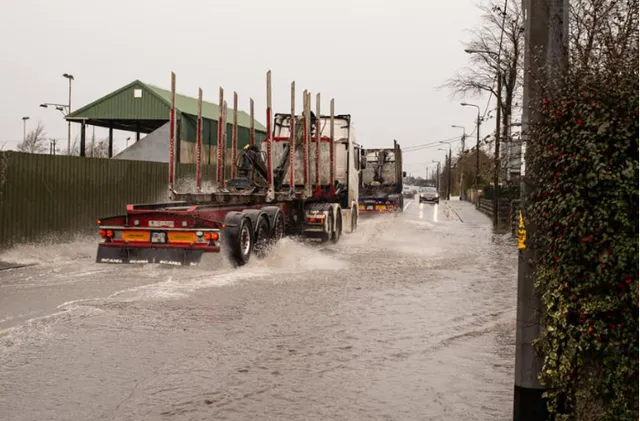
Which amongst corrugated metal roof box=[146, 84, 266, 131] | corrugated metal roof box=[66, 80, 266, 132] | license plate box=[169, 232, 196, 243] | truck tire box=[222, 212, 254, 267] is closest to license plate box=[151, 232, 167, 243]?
license plate box=[169, 232, 196, 243]

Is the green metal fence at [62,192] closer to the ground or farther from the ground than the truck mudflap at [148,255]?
farther from the ground

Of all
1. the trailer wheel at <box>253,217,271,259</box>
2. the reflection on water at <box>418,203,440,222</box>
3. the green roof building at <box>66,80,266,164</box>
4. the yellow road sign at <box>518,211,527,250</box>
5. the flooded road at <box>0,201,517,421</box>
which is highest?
the green roof building at <box>66,80,266,164</box>

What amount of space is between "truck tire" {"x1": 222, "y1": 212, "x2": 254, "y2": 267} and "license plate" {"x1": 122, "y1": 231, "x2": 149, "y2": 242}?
4.71ft

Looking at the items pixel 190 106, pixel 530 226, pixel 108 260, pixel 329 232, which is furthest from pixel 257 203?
pixel 190 106

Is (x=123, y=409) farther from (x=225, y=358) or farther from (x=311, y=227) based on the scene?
(x=311, y=227)

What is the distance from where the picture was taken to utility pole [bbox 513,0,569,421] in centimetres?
443

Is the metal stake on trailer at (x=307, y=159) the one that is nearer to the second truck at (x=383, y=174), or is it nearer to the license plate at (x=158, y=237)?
the license plate at (x=158, y=237)

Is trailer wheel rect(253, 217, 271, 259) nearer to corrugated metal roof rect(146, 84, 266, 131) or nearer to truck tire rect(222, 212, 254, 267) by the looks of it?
truck tire rect(222, 212, 254, 267)

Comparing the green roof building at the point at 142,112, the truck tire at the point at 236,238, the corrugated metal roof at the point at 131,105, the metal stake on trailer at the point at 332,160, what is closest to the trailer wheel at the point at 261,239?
the truck tire at the point at 236,238

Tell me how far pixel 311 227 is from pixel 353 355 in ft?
38.4

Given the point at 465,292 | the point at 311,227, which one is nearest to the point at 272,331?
the point at 465,292

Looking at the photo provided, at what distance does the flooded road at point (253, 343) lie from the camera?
5.41m

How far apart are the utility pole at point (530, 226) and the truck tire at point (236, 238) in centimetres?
864

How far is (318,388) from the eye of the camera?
584cm
